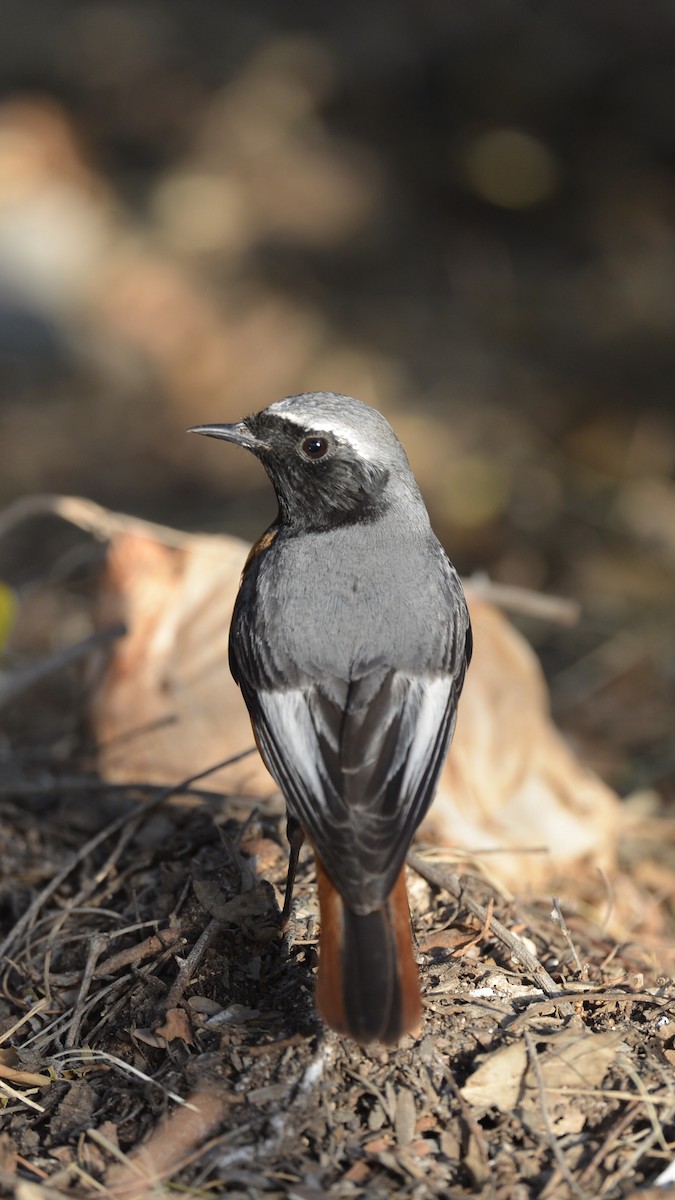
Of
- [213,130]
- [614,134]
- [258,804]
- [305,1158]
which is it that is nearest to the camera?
[305,1158]

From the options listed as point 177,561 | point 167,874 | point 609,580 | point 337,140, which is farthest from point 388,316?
point 167,874

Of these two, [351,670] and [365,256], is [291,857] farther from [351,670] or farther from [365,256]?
[365,256]

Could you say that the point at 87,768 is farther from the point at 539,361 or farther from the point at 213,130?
the point at 213,130

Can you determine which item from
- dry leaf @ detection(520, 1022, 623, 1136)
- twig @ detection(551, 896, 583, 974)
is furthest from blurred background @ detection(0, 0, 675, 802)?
dry leaf @ detection(520, 1022, 623, 1136)

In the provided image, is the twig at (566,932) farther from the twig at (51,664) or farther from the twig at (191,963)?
the twig at (51,664)

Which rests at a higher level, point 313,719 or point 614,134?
point 614,134

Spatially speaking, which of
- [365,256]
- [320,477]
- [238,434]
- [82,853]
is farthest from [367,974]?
[365,256]

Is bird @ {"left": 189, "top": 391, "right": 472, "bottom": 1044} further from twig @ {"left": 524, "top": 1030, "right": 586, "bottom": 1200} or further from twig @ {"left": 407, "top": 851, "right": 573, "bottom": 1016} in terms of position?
twig @ {"left": 407, "top": 851, "right": 573, "bottom": 1016}
